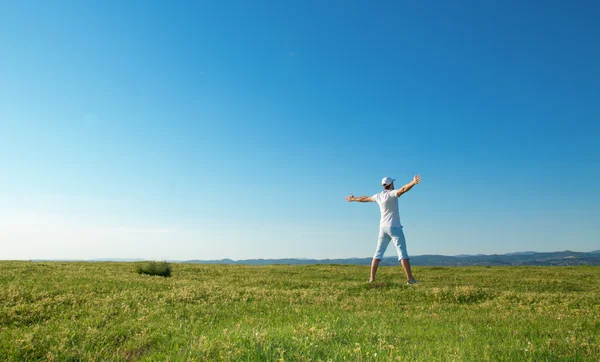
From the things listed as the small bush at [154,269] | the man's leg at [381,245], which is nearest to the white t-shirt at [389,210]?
the man's leg at [381,245]

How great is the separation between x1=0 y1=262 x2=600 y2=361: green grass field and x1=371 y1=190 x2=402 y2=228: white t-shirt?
11.0 ft

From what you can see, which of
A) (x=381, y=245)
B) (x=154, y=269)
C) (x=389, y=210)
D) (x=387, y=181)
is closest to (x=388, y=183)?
(x=387, y=181)

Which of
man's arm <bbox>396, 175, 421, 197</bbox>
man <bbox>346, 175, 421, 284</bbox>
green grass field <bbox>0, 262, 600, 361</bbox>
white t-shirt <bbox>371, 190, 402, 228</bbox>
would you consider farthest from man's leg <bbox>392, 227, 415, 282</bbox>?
green grass field <bbox>0, 262, 600, 361</bbox>

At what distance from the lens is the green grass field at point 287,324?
4961 mm

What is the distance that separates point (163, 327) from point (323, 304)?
414 cm

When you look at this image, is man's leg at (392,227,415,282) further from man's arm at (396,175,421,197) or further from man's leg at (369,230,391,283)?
man's arm at (396,175,421,197)

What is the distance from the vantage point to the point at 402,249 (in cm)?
1439

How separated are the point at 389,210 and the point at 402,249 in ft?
4.99

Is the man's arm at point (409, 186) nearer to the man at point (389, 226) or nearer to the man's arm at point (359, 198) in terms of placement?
the man at point (389, 226)

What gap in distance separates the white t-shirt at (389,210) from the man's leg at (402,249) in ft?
0.99

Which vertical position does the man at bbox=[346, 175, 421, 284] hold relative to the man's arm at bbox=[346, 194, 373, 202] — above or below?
below

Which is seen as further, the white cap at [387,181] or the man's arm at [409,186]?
the white cap at [387,181]

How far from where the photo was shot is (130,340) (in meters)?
5.85

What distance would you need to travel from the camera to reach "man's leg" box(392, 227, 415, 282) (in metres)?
14.2
